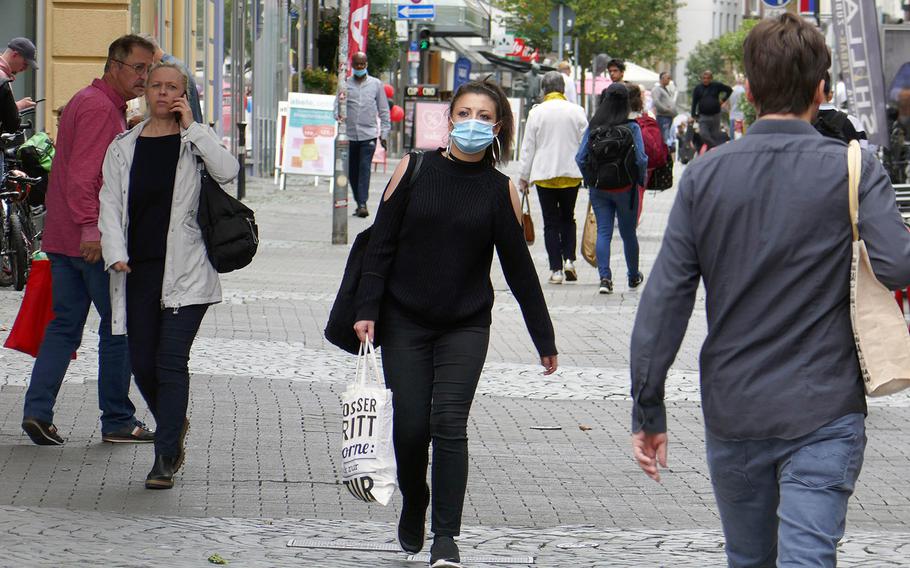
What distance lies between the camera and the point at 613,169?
14.3 meters

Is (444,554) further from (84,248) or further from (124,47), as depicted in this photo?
(124,47)

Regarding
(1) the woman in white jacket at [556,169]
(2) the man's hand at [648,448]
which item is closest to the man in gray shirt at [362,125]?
(1) the woman in white jacket at [556,169]

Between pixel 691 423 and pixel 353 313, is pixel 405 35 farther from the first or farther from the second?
pixel 353 313

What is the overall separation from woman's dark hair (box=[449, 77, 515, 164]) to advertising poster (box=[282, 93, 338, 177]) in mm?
19272

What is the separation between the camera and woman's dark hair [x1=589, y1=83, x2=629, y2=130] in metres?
14.7

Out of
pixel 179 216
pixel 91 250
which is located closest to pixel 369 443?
pixel 179 216

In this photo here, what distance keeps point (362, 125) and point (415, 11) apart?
2013 cm

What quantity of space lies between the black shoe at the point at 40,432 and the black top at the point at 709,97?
24.4m

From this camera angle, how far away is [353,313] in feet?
18.9

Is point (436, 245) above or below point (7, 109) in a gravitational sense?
below

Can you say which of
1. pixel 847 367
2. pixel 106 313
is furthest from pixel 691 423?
pixel 847 367

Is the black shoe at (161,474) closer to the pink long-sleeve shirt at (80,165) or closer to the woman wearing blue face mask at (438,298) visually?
the pink long-sleeve shirt at (80,165)

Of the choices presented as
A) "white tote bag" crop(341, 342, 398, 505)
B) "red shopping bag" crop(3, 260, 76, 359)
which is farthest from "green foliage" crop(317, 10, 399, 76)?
"white tote bag" crop(341, 342, 398, 505)

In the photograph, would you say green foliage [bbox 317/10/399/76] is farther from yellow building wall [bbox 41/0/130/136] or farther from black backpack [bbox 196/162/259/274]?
black backpack [bbox 196/162/259/274]
